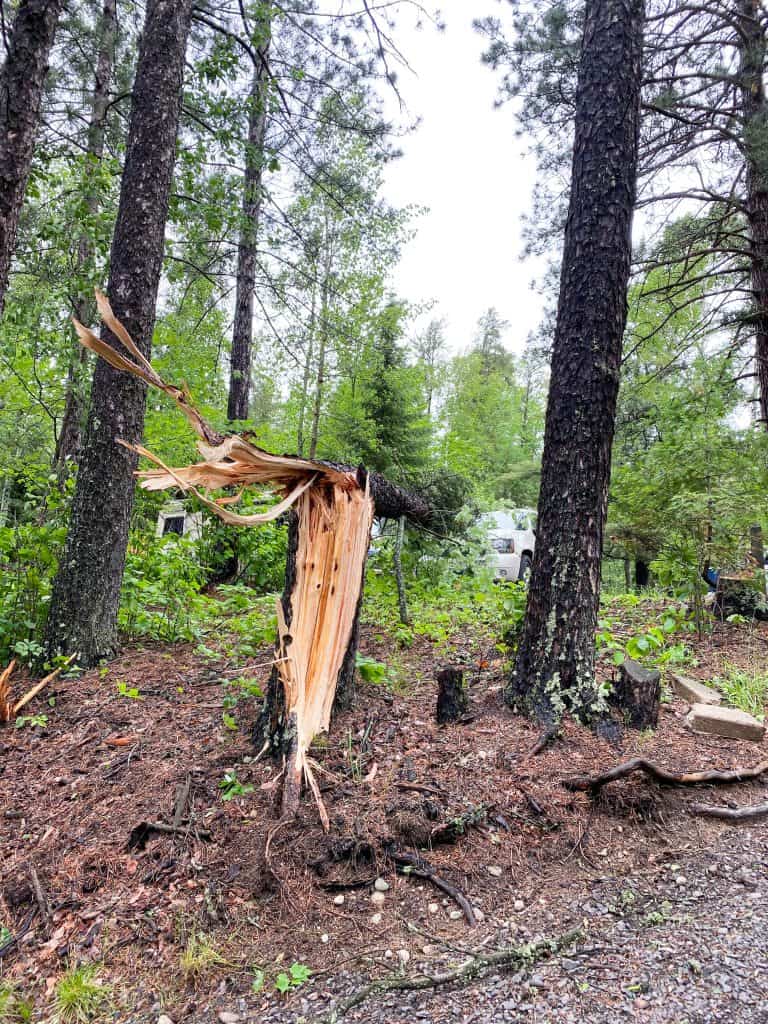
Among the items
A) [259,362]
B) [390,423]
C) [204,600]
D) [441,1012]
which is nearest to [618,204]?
[441,1012]

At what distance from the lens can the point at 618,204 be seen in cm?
317

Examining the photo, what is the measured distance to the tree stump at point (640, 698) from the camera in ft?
9.88

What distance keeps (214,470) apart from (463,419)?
21388 millimetres

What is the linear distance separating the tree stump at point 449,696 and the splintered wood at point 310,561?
0.61 metres

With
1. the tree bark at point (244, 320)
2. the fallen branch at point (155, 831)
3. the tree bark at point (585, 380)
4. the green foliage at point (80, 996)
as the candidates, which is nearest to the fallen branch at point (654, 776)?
the tree bark at point (585, 380)

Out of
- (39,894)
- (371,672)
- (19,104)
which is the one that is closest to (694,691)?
(371,672)

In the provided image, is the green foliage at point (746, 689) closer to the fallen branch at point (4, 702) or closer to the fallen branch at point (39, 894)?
the fallen branch at point (39, 894)

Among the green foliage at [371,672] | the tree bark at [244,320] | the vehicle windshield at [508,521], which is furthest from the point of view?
the tree bark at [244,320]

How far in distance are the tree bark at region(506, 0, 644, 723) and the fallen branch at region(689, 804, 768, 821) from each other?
0.64 meters

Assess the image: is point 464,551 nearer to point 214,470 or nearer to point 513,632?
point 513,632

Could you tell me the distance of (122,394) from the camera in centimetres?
406

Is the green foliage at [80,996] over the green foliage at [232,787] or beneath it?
beneath

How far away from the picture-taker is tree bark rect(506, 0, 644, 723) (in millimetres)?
3035

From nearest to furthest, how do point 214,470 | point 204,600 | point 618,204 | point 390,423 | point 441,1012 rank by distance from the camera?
1. point 441,1012
2. point 214,470
3. point 618,204
4. point 204,600
5. point 390,423
